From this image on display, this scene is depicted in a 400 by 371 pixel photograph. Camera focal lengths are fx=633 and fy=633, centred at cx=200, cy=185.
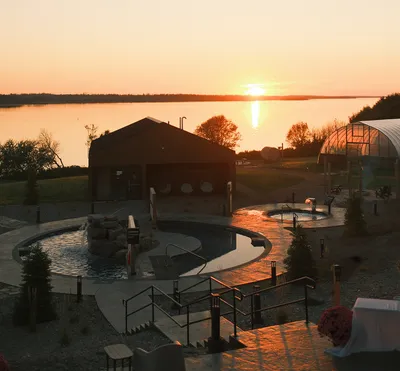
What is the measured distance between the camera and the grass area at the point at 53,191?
40125mm

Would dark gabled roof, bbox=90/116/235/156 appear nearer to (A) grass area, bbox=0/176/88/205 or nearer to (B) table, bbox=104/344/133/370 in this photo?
(A) grass area, bbox=0/176/88/205

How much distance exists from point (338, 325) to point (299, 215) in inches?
947

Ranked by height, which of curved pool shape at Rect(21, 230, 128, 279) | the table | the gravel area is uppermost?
the table

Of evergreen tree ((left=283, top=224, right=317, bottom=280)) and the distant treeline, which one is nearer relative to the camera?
evergreen tree ((left=283, top=224, right=317, bottom=280))

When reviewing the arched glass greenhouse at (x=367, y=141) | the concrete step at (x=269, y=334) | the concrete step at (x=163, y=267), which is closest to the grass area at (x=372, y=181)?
the arched glass greenhouse at (x=367, y=141)

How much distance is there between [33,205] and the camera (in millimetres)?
37906

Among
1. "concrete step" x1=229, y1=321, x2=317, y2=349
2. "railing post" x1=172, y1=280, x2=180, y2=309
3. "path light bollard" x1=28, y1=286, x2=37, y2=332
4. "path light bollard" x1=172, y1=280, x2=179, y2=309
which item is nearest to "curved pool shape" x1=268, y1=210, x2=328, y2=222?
"path light bollard" x1=172, y1=280, x2=179, y2=309

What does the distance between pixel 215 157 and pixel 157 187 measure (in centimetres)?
438

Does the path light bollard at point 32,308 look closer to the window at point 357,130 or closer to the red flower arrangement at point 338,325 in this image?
the red flower arrangement at point 338,325

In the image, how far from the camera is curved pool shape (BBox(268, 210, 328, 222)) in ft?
112

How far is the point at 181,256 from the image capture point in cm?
2556

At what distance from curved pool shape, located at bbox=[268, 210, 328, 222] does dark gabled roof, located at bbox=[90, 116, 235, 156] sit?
22.6 ft

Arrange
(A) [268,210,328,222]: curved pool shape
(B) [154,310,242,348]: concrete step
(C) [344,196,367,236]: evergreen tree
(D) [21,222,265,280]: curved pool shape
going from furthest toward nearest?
(A) [268,210,328,222]: curved pool shape
(C) [344,196,367,236]: evergreen tree
(D) [21,222,265,280]: curved pool shape
(B) [154,310,242,348]: concrete step

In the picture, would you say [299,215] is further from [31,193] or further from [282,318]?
[282,318]
